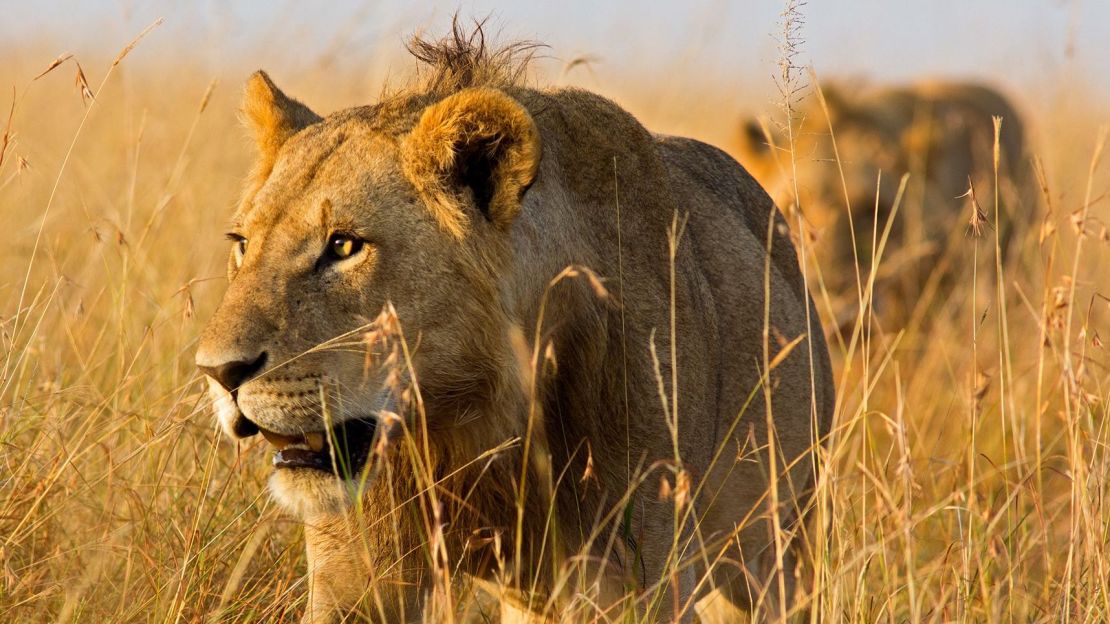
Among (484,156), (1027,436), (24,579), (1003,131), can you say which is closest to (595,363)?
(484,156)

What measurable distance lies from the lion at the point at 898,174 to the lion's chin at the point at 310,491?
5.10m

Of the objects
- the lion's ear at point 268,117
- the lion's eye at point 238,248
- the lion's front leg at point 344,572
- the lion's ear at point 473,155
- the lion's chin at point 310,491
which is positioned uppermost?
→ the lion's ear at point 268,117

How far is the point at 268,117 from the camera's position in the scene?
11.6 ft

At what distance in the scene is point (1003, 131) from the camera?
10172mm

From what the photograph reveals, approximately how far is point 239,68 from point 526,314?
274 inches

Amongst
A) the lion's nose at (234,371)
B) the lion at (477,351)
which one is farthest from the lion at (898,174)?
the lion's nose at (234,371)

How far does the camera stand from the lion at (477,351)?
2928 millimetres

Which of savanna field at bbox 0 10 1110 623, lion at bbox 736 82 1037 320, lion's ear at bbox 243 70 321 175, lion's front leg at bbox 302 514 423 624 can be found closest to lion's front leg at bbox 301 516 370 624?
lion's front leg at bbox 302 514 423 624

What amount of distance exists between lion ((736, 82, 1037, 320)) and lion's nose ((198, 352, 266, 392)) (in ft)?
17.2

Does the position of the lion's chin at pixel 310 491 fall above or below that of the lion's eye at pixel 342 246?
below

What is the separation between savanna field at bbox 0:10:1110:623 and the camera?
3227 mm

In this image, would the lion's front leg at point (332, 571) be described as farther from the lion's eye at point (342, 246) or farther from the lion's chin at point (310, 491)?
the lion's eye at point (342, 246)

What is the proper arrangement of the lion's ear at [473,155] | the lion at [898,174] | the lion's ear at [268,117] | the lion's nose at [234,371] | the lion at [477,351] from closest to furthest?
the lion's nose at [234,371]
the lion at [477,351]
the lion's ear at [473,155]
the lion's ear at [268,117]
the lion at [898,174]

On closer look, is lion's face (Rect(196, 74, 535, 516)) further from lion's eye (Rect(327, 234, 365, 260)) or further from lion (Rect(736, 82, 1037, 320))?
lion (Rect(736, 82, 1037, 320))
